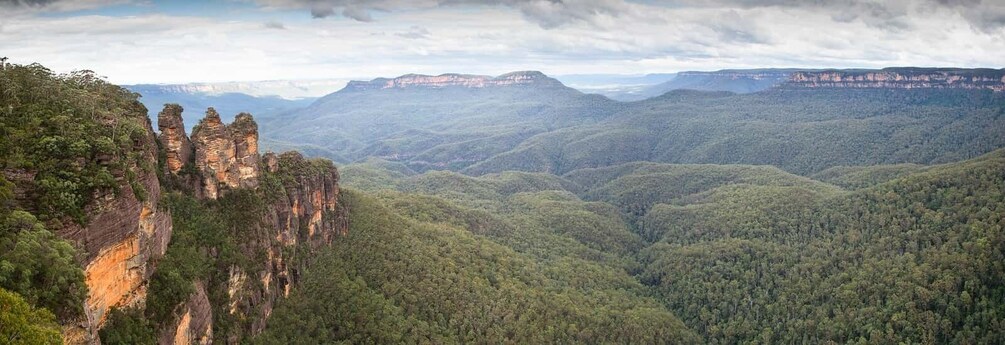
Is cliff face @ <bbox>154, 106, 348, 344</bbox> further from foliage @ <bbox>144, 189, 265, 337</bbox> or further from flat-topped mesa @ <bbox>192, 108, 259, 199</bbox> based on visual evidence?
foliage @ <bbox>144, 189, 265, 337</bbox>

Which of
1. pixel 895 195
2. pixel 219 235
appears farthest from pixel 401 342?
pixel 895 195

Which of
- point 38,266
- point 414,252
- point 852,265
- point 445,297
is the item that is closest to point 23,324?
point 38,266

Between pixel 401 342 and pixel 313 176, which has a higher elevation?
pixel 313 176

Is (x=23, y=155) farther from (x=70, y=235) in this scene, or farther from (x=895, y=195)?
(x=895, y=195)

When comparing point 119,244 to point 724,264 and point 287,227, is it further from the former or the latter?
point 724,264

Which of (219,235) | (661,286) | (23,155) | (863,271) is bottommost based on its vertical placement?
(661,286)

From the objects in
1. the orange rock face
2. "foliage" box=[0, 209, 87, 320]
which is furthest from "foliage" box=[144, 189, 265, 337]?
"foliage" box=[0, 209, 87, 320]

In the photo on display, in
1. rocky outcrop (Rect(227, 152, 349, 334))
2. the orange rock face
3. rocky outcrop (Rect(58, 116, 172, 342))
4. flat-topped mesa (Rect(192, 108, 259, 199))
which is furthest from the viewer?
flat-topped mesa (Rect(192, 108, 259, 199))
